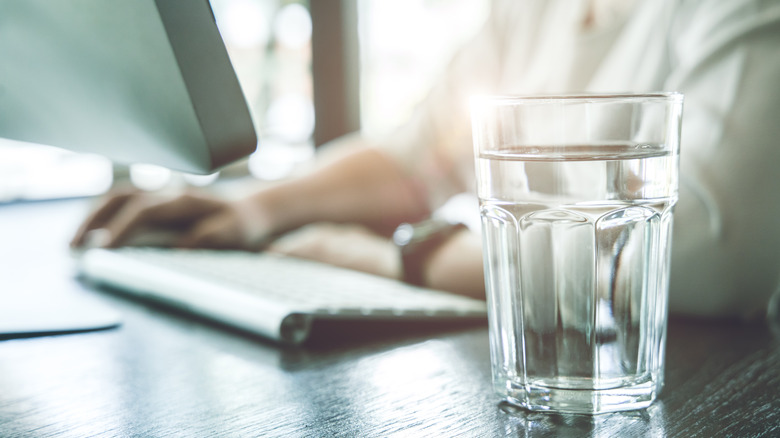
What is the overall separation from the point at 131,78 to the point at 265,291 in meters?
0.18

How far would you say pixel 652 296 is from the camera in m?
0.34

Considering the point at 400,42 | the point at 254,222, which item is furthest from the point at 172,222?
the point at 400,42

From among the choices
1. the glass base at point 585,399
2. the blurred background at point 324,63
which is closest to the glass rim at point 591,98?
the glass base at point 585,399

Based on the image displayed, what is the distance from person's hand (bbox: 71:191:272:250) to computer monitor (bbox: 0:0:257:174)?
31 cm

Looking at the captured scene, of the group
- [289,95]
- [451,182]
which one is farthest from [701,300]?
[289,95]

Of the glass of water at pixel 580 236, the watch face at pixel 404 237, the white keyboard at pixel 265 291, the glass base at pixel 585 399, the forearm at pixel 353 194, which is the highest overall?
the glass of water at pixel 580 236

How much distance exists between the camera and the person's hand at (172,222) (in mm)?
791

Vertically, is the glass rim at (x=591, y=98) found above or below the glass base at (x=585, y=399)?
above

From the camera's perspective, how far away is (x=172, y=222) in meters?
0.83

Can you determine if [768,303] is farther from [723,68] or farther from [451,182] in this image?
[451,182]

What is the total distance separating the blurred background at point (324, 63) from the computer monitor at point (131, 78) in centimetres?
155

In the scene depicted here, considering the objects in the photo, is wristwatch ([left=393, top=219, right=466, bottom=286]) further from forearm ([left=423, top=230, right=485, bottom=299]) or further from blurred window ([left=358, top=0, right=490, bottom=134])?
blurred window ([left=358, top=0, right=490, bottom=134])

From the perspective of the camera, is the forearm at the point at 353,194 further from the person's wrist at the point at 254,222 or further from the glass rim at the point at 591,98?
the glass rim at the point at 591,98

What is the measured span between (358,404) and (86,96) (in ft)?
0.85
